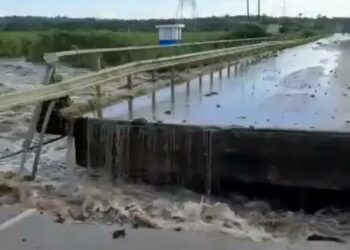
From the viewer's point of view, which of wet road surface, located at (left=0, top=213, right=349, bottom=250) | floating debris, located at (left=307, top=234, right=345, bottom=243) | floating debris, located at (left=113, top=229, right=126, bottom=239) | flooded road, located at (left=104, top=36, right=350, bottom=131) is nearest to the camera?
wet road surface, located at (left=0, top=213, right=349, bottom=250)

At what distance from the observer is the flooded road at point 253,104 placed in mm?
9336

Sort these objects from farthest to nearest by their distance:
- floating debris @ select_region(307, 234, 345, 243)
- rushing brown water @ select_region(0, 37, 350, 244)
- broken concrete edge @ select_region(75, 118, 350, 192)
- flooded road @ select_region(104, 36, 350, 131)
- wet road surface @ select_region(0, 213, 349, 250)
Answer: flooded road @ select_region(104, 36, 350, 131), broken concrete edge @ select_region(75, 118, 350, 192), rushing brown water @ select_region(0, 37, 350, 244), floating debris @ select_region(307, 234, 345, 243), wet road surface @ select_region(0, 213, 349, 250)

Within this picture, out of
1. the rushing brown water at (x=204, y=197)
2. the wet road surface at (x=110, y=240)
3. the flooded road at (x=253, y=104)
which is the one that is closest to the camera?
the wet road surface at (x=110, y=240)

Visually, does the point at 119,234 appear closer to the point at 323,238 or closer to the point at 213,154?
the point at 323,238

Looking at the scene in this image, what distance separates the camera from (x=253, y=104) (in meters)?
11.5

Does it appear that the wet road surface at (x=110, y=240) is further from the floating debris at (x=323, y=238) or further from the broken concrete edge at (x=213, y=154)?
the broken concrete edge at (x=213, y=154)

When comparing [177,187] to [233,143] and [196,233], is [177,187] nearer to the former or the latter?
[233,143]

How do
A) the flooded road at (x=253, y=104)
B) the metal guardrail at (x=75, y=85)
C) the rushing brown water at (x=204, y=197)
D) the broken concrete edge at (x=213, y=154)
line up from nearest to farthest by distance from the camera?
the metal guardrail at (x=75, y=85) < the rushing brown water at (x=204, y=197) < the broken concrete edge at (x=213, y=154) < the flooded road at (x=253, y=104)

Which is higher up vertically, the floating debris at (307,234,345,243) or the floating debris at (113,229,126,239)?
the floating debris at (113,229,126,239)

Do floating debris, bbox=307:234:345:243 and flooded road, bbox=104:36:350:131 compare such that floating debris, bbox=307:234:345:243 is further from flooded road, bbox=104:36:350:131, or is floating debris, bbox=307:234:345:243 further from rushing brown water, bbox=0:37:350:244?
flooded road, bbox=104:36:350:131

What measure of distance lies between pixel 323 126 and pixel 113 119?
2.65m

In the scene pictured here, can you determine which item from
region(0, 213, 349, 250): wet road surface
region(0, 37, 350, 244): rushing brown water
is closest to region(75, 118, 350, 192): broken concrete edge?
region(0, 37, 350, 244): rushing brown water

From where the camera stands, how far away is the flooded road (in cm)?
934

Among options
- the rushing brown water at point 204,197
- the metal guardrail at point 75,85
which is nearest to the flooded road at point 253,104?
the rushing brown water at point 204,197
